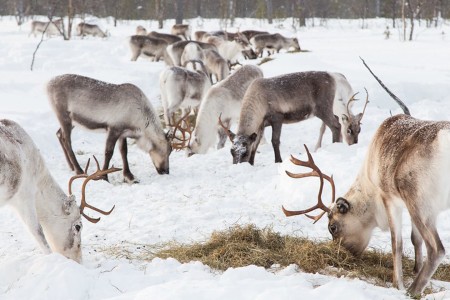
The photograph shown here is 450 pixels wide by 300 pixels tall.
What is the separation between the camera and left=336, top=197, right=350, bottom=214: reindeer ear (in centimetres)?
435

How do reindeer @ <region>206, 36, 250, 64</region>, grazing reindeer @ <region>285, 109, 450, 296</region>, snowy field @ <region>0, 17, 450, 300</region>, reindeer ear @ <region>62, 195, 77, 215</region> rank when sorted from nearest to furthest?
grazing reindeer @ <region>285, 109, 450, 296</region>, snowy field @ <region>0, 17, 450, 300</region>, reindeer ear @ <region>62, 195, 77, 215</region>, reindeer @ <region>206, 36, 250, 64</region>

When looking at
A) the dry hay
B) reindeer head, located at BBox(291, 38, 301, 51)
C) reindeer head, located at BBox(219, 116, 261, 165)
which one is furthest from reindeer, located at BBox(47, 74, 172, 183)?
reindeer head, located at BBox(291, 38, 301, 51)

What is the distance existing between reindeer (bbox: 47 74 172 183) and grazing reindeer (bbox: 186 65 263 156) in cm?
165

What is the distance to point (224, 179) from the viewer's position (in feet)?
24.6

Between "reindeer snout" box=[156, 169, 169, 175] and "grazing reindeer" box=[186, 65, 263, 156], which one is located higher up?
"grazing reindeer" box=[186, 65, 263, 156]

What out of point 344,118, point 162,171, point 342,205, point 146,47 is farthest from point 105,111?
point 146,47

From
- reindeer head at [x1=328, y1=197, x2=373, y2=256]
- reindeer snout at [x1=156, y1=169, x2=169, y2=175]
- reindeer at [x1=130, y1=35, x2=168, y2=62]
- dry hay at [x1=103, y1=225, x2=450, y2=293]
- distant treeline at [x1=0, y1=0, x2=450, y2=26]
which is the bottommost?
reindeer snout at [x1=156, y1=169, x2=169, y2=175]

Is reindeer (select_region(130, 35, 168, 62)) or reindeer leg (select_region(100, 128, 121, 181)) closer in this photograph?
reindeer leg (select_region(100, 128, 121, 181))

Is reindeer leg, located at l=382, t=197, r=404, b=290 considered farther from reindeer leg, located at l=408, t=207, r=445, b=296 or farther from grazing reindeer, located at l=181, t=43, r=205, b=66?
grazing reindeer, located at l=181, t=43, r=205, b=66

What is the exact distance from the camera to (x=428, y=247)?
11.7 feet

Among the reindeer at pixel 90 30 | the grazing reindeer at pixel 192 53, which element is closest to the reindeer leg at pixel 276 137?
the grazing reindeer at pixel 192 53

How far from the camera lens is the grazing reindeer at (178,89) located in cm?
1125

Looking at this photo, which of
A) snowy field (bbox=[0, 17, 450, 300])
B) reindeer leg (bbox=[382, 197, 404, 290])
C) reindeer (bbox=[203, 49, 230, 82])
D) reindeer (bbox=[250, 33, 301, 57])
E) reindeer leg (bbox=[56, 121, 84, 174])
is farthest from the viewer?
reindeer (bbox=[250, 33, 301, 57])

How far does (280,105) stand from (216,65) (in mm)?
7751
